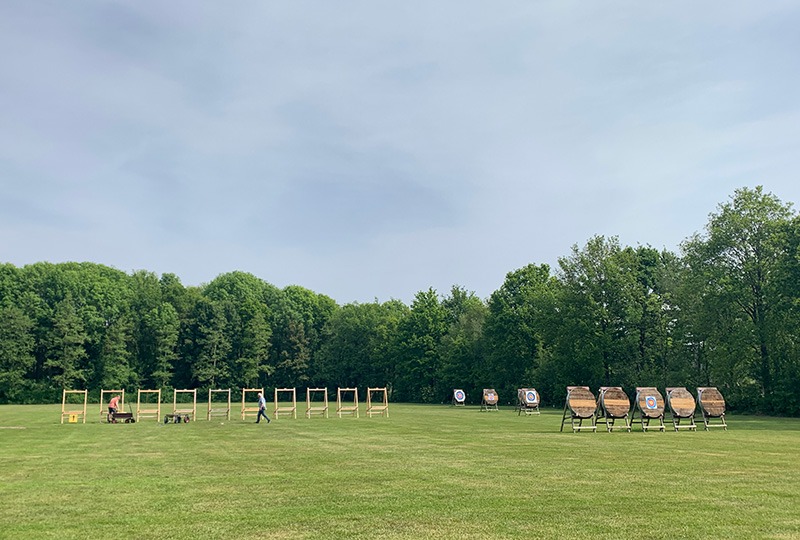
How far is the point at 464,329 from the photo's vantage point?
8969 cm

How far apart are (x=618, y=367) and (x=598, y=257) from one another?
11.3 metres

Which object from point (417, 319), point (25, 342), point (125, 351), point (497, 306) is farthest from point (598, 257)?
point (25, 342)

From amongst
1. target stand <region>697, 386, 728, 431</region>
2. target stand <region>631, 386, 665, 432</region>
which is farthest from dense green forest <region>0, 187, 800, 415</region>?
target stand <region>631, 386, 665, 432</region>

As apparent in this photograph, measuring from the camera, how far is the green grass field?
895 cm

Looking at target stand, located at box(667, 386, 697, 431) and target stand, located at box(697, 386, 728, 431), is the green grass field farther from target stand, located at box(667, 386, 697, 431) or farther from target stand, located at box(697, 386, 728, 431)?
target stand, located at box(697, 386, 728, 431)

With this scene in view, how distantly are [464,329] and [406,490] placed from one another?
78.3 metres

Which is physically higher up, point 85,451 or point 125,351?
point 125,351

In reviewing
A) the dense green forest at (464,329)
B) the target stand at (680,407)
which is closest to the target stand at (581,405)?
the target stand at (680,407)

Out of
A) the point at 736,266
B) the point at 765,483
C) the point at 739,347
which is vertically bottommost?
the point at 765,483

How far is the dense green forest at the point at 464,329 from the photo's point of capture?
50031 millimetres

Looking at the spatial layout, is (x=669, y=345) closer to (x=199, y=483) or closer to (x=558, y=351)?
(x=558, y=351)

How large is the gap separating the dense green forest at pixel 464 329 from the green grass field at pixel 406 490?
31707mm

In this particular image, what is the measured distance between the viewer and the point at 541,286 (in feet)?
254

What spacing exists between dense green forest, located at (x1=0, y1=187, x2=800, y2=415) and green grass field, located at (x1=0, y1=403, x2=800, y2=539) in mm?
31707
